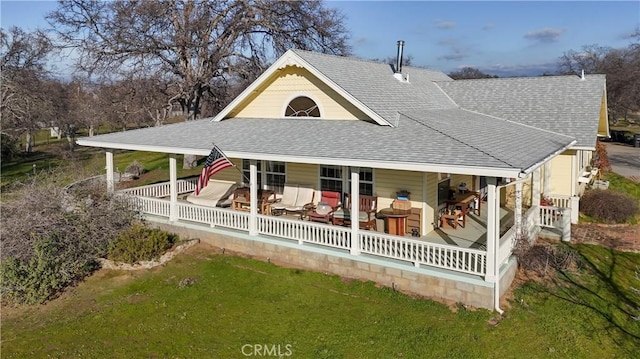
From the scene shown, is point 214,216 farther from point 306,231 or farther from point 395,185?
point 395,185

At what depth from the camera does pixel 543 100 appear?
63.5ft

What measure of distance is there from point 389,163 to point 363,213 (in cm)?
265

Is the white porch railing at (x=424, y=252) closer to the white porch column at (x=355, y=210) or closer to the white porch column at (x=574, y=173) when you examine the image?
the white porch column at (x=355, y=210)

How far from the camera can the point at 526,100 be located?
1977 cm

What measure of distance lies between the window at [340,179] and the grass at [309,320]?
3.57 metres

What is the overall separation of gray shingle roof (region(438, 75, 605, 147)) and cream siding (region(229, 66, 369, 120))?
24.7 feet

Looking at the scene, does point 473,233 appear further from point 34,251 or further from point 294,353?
point 34,251

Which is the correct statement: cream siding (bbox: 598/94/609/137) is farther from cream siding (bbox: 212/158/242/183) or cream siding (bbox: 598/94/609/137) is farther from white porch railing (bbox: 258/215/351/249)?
cream siding (bbox: 212/158/242/183)

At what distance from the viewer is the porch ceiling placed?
34.4ft

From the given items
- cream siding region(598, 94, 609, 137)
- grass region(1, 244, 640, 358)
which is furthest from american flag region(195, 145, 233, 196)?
cream siding region(598, 94, 609, 137)

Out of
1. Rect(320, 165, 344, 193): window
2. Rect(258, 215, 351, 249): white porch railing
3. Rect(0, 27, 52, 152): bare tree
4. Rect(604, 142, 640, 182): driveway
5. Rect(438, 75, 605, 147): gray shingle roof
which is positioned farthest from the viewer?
Rect(0, 27, 52, 152): bare tree

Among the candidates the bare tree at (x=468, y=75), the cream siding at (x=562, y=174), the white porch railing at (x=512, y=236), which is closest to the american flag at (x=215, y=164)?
the white porch railing at (x=512, y=236)

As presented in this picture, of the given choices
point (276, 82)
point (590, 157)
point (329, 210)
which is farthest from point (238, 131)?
point (590, 157)

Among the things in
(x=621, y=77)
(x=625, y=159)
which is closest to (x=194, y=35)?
(x=625, y=159)
